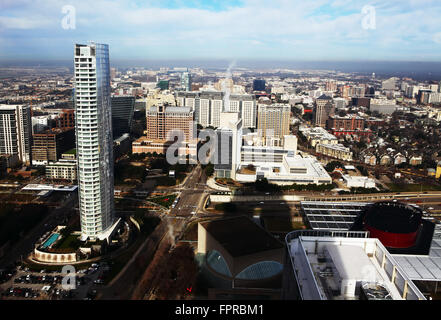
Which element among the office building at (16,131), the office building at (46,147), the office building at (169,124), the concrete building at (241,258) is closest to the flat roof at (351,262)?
the concrete building at (241,258)

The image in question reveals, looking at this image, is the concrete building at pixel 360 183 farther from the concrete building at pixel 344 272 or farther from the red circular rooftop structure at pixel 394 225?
the concrete building at pixel 344 272

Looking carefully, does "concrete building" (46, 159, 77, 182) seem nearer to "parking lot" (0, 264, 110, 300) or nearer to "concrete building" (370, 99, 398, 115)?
"parking lot" (0, 264, 110, 300)

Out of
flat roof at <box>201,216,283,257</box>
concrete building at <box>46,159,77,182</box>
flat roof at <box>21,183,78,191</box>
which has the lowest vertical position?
flat roof at <box>21,183,78,191</box>

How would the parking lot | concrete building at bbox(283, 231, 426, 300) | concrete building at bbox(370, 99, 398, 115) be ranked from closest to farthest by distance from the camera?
concrete building at bbox(283, 231, 426, 300)
the parking lot
concrete building at bbox(370, 99, 398, 115)

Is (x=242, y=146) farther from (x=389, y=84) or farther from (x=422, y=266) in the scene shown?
(x=389, y=84)

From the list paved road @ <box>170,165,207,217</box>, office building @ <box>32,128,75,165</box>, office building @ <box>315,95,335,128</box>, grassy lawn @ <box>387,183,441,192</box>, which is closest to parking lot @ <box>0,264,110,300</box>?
paved road @ <box>170,165,207,217</box>
